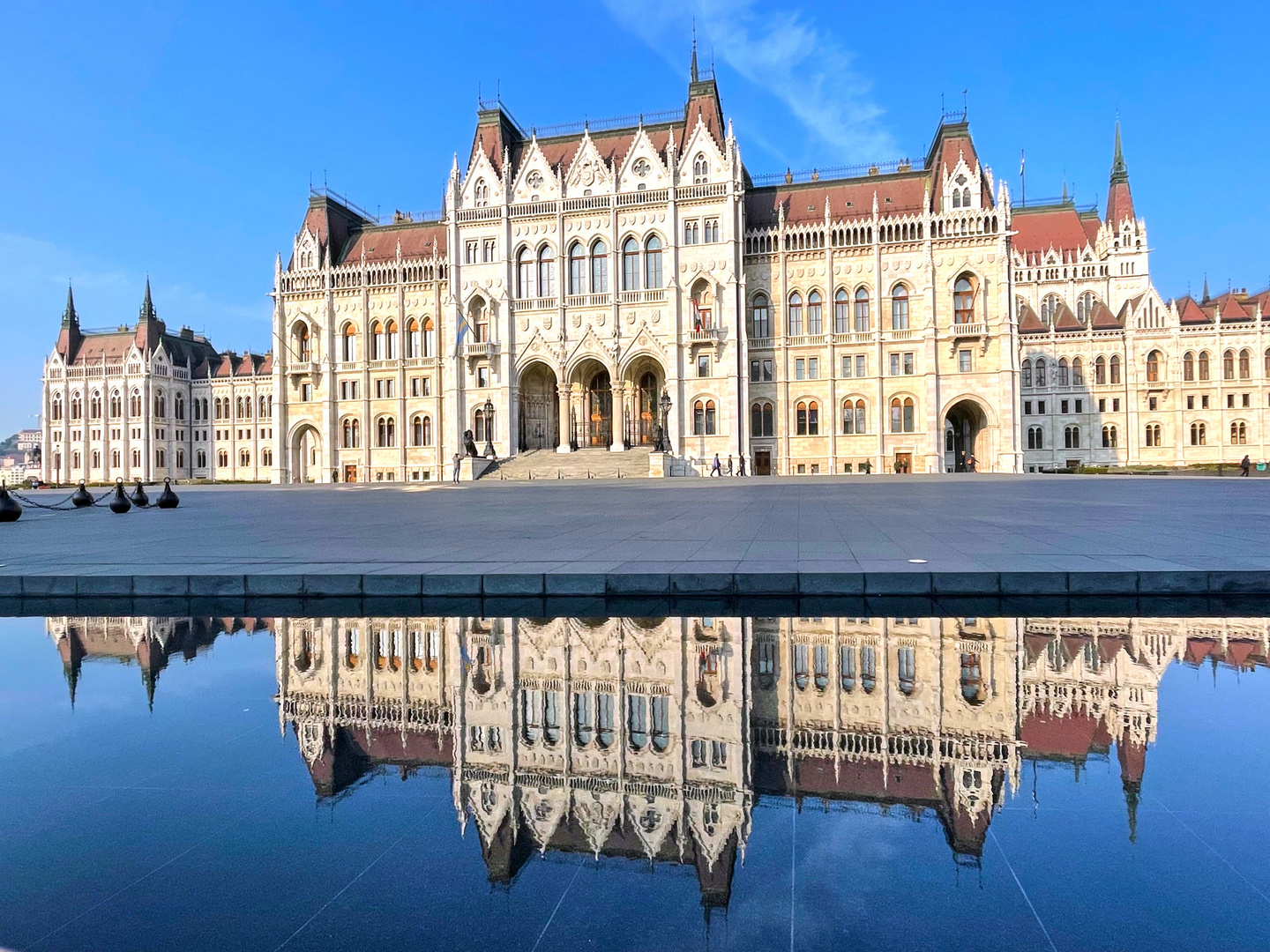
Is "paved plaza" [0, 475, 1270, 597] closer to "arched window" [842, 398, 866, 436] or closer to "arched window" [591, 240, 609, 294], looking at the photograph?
"arched window" [842, 398, 866, 436]

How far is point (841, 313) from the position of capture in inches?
1976

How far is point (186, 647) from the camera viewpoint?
5766 millimetres

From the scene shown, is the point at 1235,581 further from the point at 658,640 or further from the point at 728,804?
the point at 728,804

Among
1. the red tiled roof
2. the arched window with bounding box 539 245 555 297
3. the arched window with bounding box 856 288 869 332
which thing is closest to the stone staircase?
the arched window with bounding box 539 245 555 297

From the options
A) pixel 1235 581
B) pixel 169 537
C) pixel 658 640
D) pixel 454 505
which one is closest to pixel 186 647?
pixel 658 640

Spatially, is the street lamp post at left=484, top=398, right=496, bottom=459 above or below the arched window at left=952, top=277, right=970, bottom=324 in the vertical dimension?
below

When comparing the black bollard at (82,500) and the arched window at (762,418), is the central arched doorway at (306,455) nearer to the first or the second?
the arched window at (762,418)

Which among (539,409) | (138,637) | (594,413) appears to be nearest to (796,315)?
(594,413)

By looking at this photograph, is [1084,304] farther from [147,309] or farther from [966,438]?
[147,309]

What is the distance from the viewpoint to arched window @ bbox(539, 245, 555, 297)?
50812 millimetres

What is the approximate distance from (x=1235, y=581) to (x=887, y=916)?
6.69 meters

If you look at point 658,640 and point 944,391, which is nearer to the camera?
point 658,640

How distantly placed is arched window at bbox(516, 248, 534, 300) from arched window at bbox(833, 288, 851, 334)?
66.4ft

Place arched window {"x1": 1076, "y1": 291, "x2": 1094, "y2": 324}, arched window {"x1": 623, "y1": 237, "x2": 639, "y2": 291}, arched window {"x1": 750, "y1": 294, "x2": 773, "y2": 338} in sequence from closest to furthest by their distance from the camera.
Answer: arched window {"x1": 623, "y1": 237, "x2": 639, "y2": 291} < arched window {"x1": 750, "y1": 294, "x2": 773, "y2": 338} < arched window {"x1": 1076, "y1": 291, "x2": 1094, "y2": 324}
